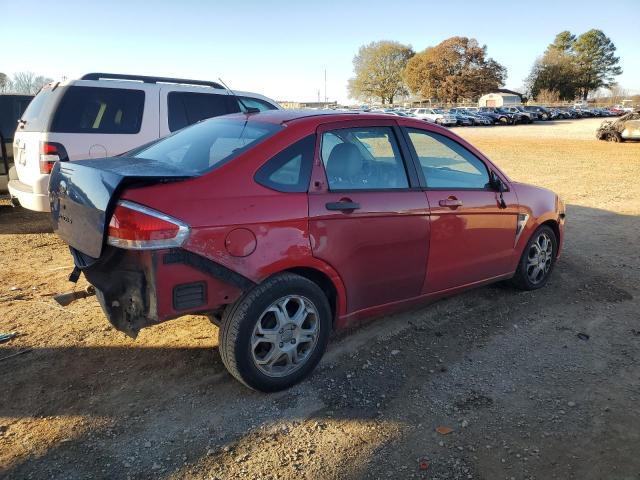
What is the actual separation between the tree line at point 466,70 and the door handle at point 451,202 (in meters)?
93.3

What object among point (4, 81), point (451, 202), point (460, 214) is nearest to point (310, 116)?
point (451, 202)

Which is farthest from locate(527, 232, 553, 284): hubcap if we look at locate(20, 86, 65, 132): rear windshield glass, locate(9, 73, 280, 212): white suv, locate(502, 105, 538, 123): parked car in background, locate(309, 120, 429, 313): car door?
locate(502, 105, 538, 123): parked car in background

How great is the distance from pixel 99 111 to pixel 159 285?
14.5 feet

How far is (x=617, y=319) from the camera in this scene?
4406 millimetres

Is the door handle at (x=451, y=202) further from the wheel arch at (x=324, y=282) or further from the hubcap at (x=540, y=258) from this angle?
the hubcap at (x=540, y=258)

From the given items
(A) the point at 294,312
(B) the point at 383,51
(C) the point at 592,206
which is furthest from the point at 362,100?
(A) the point at 294,312

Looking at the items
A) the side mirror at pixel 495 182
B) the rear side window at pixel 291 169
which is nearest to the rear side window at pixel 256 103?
the side mirror at pixel 495 182

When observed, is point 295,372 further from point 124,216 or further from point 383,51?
point 383,51

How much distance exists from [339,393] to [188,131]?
7.28ft

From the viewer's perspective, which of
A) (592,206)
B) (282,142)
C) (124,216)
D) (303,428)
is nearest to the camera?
(124,216)

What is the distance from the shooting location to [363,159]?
3680 mm

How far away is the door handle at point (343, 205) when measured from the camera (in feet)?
10.6

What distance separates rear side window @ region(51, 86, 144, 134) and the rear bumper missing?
3.72 m

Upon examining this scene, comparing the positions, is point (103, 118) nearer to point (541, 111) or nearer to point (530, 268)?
point (530, 268)
